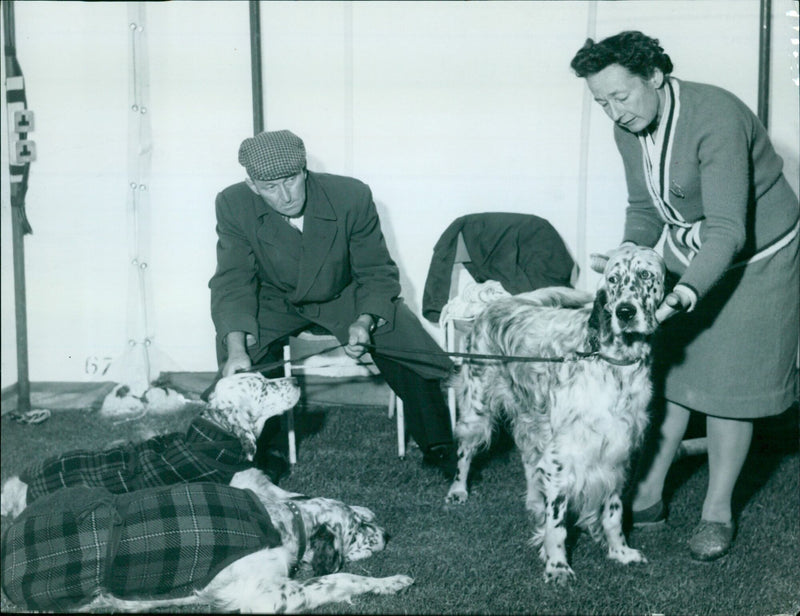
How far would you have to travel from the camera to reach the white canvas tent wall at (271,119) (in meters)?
3.01

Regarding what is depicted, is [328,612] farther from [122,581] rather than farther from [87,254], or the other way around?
[87,254]

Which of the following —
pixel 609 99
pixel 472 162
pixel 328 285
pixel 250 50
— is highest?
pixel 250 50

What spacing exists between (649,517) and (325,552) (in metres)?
1.28

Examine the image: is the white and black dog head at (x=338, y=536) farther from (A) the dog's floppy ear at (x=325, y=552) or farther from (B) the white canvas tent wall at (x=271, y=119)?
(B) the white canvas tent wall at (x=271, y=119)

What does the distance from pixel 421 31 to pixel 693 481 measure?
221cm

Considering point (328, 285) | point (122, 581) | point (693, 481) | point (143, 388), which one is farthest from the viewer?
point (693, 481)

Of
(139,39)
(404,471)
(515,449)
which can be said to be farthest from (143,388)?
(515,449)

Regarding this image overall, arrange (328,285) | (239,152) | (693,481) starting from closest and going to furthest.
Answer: (239,152), (328,285), (693,481)

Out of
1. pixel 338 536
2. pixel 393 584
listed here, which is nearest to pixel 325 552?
pixel 338 536

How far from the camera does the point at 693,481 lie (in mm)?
3424

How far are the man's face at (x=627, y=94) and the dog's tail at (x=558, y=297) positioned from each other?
2.70 feet

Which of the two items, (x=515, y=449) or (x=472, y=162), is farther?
(x=515, y=449)

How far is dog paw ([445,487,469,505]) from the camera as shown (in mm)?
3174

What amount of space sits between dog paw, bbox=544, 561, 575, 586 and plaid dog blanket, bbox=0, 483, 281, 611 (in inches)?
37.3
